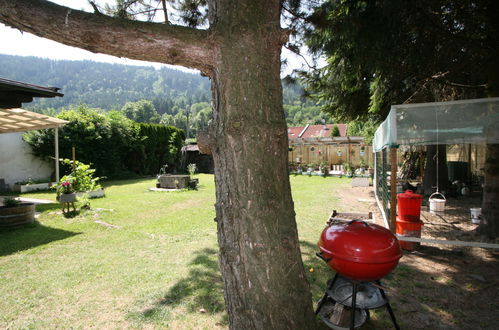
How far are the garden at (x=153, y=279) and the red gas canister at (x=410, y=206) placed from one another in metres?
0.67

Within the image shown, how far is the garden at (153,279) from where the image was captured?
9.77ft

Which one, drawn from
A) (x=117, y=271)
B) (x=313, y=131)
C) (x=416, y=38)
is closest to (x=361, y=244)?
(x=117, y=271)

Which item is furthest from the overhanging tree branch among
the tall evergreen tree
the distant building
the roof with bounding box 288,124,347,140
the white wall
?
the roof with bounding box 288,124,347,140

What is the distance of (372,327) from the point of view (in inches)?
111

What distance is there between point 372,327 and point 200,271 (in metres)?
2.40

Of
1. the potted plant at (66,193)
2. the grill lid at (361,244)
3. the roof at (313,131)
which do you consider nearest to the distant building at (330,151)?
the roof at (313,131)

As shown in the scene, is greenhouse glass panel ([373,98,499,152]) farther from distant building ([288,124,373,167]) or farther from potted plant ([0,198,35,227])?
distant building ([288,124,373,167])

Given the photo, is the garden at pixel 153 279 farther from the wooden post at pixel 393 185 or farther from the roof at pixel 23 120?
the roof at pixel 23 120

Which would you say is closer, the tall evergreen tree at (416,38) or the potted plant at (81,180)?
the tall evergreen tree at (416,38)

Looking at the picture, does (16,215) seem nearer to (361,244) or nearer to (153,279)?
(153,279)

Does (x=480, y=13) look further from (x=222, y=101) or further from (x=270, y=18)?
(x=222, y=101)

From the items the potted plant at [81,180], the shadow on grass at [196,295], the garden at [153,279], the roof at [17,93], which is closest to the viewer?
the garden at [153,279]

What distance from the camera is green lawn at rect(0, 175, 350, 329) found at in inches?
118

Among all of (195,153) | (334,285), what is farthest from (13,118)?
A: (195,153)
